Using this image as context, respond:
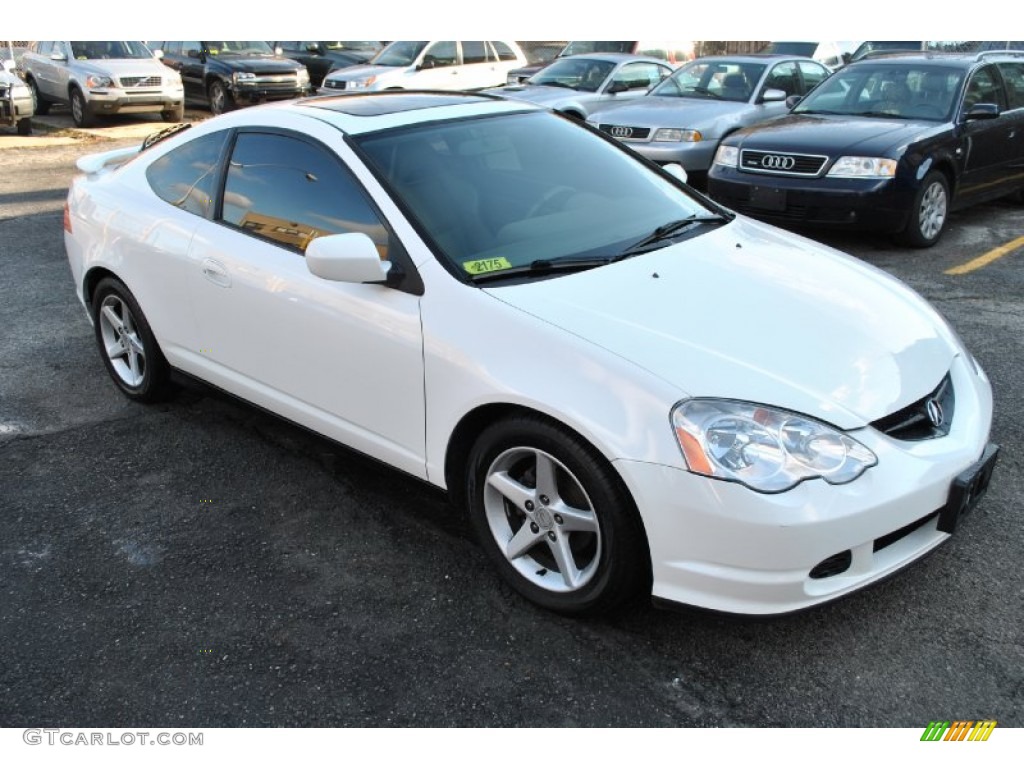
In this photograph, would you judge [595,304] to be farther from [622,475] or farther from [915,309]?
[915,309]

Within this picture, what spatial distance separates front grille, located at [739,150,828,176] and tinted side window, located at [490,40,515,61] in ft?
31.0

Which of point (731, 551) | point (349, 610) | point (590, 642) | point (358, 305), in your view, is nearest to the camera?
point (731, 551)

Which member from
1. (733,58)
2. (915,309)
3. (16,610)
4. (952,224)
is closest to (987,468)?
(915,309)

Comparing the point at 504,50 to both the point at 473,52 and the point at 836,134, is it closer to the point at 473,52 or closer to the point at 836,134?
the point at 473,52

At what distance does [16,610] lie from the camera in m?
3.24

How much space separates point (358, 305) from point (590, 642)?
142cm

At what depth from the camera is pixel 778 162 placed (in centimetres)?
774

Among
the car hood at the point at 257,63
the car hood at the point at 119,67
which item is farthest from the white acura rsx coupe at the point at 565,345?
the car hood at the point at 257,63

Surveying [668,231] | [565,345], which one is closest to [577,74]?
[668,231]

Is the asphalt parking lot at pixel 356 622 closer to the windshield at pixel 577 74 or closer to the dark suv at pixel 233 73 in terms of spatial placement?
the windshield at pixel 577 74

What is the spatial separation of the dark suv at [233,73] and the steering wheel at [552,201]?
557 inches

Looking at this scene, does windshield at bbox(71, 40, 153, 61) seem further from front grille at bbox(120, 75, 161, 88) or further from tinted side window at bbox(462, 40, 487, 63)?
tinted side window at bbox(462, 40, 487, 63)

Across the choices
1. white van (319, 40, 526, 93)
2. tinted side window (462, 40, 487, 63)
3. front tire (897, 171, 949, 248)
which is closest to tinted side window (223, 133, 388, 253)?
front tire (897, 171, 949, 248)

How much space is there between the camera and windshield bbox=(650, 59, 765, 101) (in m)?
10.5
